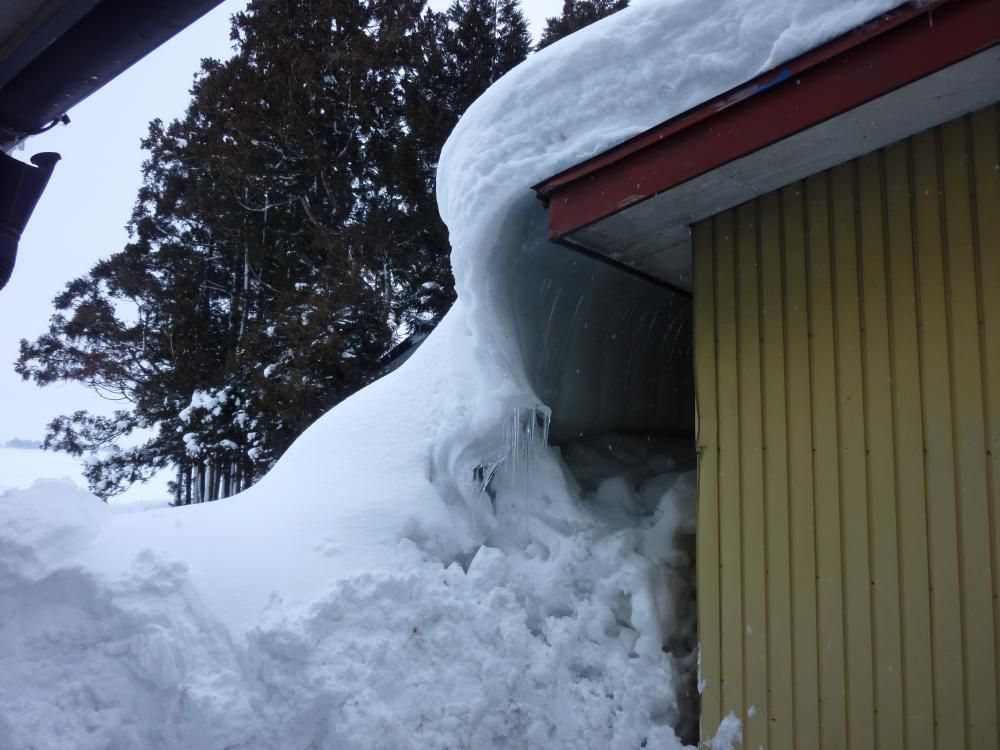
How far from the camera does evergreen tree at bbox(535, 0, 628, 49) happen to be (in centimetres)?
1505

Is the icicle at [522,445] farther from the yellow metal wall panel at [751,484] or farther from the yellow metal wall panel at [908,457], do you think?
the yellow metal wall panel at [908,457]

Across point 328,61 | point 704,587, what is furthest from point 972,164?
point 328,61

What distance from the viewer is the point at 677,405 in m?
5.69

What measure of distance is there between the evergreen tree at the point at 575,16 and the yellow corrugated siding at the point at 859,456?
13.1 metres

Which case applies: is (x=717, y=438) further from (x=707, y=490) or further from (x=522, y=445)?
(x=522, y=445)

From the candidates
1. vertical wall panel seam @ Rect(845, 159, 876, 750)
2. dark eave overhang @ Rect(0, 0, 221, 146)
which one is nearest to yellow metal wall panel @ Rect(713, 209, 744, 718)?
vertical wall panel seam @ Rect(845, 159, 876, 750)

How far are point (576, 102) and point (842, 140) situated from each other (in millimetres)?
1093

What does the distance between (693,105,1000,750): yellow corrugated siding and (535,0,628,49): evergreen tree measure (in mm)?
13107

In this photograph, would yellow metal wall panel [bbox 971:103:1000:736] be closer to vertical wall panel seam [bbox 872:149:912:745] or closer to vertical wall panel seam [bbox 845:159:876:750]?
vertical wall panel seam [bbox 872:149:912:745]

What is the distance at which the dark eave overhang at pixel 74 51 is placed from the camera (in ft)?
8.21

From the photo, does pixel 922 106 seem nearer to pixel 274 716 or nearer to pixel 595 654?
pixel 595 654

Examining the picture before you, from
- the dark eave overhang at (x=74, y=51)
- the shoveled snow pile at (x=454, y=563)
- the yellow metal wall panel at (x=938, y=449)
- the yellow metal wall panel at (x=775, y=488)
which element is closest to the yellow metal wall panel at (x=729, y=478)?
the yellow metal wall panel at (x=775, y=488)

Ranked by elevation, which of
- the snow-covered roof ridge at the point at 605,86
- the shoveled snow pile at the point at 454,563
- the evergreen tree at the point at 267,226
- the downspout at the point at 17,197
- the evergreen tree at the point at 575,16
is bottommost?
the shoveled snow pile at the point at 454,563

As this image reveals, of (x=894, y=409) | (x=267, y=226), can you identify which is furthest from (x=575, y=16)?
(x=894, y=409)
